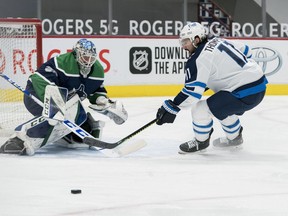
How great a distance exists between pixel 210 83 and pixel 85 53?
677 millimetres

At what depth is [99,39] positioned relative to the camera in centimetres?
A: 763

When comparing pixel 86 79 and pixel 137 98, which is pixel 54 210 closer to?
pixel 86 79

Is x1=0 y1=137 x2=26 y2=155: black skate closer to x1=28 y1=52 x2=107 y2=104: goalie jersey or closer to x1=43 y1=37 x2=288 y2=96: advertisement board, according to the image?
x1=28 y1=52 x2=107 y2=104: goalie jersey

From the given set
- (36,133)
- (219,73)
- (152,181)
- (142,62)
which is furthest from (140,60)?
(152,181)

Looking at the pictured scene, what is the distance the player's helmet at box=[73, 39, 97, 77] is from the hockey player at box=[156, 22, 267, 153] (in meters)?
0.44

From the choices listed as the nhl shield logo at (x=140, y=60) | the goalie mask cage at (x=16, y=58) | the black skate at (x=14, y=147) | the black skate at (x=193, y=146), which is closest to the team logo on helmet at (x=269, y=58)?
the nhl shield logo at (x=140, y=60)

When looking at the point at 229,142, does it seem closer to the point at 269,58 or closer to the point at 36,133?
the point at 36,133

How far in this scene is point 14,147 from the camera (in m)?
3.58

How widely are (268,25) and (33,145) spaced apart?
554 centimetres

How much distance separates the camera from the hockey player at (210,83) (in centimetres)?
354

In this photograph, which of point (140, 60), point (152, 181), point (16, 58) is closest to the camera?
point (152, 181)

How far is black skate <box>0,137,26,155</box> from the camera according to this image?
11.7 ft

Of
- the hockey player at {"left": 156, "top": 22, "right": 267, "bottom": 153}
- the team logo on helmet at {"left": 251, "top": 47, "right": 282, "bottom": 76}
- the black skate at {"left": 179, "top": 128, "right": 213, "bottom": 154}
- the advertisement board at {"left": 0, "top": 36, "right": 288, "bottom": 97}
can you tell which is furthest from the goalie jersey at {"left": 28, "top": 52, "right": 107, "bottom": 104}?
the team logo on helmet at {"left": 251, "top": 47, "right": 282, "bottom": 76}

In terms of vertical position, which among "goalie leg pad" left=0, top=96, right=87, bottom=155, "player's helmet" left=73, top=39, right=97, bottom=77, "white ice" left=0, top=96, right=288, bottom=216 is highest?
"player's helmet" left=73, top=39, right=97, bottom=77
